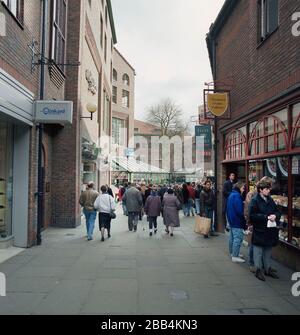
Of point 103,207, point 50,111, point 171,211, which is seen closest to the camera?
point 50,111

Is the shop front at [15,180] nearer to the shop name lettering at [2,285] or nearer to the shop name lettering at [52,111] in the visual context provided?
the shop name lettering at [52,111]

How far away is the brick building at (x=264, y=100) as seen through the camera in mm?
7621

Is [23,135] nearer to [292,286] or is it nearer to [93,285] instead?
[93,285]

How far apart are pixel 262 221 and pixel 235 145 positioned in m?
5.56

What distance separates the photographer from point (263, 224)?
21.8ft

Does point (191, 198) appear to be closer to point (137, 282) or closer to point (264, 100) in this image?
point (264, 100)

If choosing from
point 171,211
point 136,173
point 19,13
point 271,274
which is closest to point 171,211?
point 171,211

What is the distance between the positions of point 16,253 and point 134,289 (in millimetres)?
4015

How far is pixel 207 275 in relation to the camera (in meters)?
7.13

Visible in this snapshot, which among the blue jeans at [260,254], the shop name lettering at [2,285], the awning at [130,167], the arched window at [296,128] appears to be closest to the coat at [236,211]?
the blue jeans at [260,254]

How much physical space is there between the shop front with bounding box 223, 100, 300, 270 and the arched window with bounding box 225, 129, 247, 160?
38cm

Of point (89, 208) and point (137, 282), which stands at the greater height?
point (89, 208)

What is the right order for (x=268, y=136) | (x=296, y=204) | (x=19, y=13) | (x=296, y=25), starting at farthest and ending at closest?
(x=268, y=136) < (x=19, y=13) < (x=296, y=204) < (x=296, y=25)

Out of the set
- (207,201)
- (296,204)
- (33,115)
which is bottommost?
(207,201)
